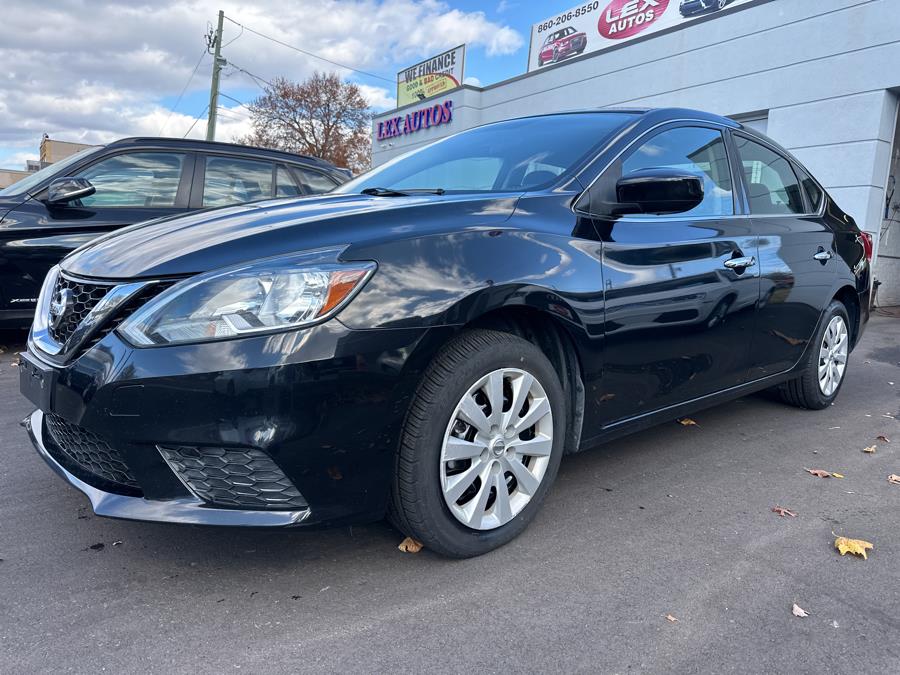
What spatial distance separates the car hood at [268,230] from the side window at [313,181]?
3.65 metres

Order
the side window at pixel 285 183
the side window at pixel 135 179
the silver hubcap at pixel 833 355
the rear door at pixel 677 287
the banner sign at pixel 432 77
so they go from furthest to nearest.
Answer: the banner sign at pixel 432 77 → the side window at pixel 285 183 → the side window at pixel 135 179 → the silver hubcap at pixel 833 355 → the rear door at pixel 677 287

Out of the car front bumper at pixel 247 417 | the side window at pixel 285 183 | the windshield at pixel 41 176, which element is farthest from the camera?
the side window at pixel 285 183

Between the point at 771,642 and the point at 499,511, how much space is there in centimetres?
90

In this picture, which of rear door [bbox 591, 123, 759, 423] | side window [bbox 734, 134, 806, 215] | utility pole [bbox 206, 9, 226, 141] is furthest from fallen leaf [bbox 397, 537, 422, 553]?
utility pole [bbox 206, 9, 226, 141]

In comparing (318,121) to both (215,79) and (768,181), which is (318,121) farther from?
(768,181)

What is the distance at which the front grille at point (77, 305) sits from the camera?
2.06 meters

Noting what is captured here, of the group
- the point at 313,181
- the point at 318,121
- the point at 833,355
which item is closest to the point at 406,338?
the point at 833,355

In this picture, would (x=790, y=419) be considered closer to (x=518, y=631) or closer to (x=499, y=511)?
(x=499, y=511)

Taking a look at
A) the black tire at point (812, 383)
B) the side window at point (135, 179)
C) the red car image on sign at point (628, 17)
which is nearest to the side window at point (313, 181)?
the side window at point (135, 179)

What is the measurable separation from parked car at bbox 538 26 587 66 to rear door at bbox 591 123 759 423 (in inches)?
531

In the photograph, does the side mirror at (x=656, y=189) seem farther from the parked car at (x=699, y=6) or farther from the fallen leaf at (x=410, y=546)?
the parked car at (x=699, y=6)

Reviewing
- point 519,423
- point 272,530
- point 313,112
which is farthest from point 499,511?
point 313,112

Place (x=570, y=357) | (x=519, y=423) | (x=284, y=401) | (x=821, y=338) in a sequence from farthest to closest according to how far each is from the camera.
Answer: (x=821, y=338), (x=570, y=357), (x=519, y=423), (x=284, y=401)

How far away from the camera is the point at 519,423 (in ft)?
7.55
